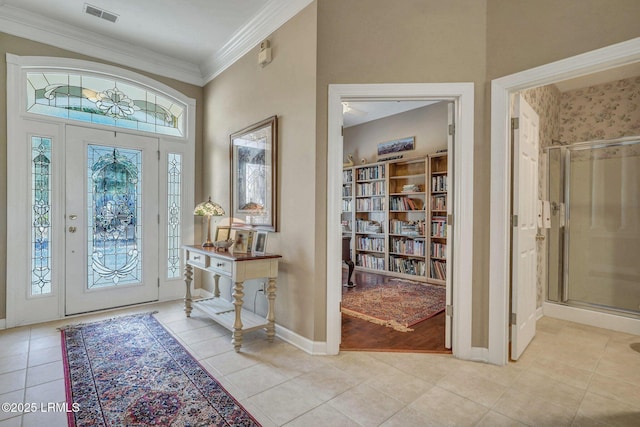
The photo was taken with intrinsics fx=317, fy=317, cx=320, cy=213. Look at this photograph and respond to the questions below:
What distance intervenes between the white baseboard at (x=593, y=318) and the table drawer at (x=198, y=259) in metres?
3.72

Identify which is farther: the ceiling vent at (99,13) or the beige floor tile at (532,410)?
the ceiling vent at (99,13)

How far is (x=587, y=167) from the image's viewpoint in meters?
3.51

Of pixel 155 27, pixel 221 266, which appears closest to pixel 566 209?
pixel 221 266

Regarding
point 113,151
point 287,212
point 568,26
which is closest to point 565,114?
point 568,26

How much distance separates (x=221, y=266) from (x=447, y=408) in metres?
2.02

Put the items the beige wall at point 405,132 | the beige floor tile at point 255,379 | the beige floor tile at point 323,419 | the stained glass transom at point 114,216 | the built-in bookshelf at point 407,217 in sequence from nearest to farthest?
the beige floor tile at point 323,419
the beige floor tile at point 255,379
the stained glass transom at point 114,216
the beige wall at point 405,132
the built-in bookshelf at point 407,217

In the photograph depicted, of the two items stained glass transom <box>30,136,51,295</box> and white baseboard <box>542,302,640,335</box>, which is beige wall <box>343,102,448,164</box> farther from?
stained glass transom <box>30,136,51,295</box>

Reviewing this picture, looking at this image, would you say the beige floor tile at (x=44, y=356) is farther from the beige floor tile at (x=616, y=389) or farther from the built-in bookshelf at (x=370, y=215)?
the built-in bookshelf at (x=370, y=215)

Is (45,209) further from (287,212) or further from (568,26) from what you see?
(568,26)

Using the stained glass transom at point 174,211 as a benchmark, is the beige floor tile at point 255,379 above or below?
below

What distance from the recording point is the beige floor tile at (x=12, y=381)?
80.7 inches

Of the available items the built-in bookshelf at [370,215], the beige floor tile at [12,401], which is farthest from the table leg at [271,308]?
the built-in bookshelf at [370,215]

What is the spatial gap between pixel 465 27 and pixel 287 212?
206 centimetres

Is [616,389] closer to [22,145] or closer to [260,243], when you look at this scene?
[260,243]
